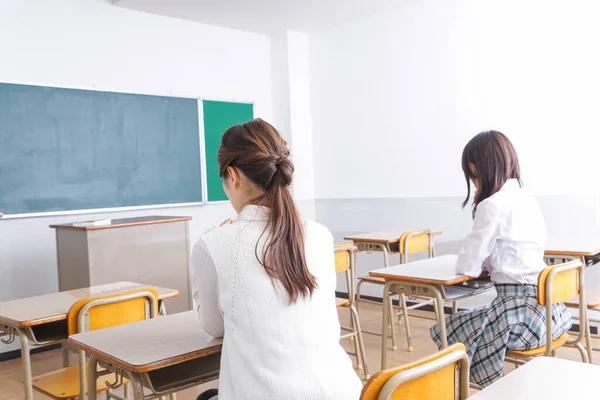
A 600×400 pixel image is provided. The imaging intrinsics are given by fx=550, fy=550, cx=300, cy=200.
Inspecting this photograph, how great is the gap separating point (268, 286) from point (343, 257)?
1.93 meters

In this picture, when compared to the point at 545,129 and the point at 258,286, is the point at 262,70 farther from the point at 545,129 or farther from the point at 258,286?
the point at 258,286

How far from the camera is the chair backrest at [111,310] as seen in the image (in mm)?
1931

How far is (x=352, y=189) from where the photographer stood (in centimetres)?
551

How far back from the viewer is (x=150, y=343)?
1.54 m

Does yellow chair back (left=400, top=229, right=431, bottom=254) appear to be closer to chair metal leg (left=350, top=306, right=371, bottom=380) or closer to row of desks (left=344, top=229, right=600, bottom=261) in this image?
row of desks (left=344, top=229, right=600, bottom=261)

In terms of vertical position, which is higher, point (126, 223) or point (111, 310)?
point (126, 223)

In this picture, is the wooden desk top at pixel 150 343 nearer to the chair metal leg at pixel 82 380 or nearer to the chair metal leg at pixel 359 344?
the chair metal leg at pixel 82 380

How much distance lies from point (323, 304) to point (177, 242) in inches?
104

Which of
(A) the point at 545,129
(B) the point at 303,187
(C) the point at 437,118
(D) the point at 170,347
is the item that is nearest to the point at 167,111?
(B) the point at 303,187

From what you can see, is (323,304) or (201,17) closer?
(323,304)

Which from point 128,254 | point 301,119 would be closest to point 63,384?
point 128,254

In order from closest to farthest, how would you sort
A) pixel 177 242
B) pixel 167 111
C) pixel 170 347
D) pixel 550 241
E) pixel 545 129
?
1. pixel 170 347
2. pixel 550 241
3. pixel 177 242
4. pixel 545 129
5. pixel 167 111

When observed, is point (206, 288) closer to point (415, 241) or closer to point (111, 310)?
point (111, 310)

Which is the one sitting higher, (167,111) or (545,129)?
(167,111)
